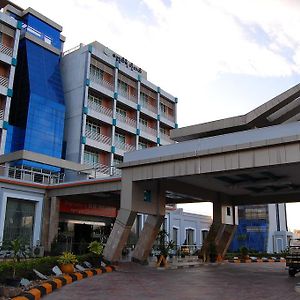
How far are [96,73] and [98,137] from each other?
795 cm

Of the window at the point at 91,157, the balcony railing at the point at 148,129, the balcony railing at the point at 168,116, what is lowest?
the window at the point at 91,157

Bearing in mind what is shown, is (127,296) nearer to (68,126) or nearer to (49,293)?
(49,293)

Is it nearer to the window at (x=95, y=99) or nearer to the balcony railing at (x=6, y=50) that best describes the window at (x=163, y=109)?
the window at (x=95, y=99)

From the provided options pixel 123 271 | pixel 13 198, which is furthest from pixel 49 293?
pixel 13 198

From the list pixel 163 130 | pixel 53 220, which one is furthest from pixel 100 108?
pixel 53 220

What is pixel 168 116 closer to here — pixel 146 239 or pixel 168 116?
pixel 168 116

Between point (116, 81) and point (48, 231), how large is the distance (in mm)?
25347

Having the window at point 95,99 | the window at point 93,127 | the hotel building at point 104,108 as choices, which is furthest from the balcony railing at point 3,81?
the window at point 93,127

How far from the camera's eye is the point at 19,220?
28688mm

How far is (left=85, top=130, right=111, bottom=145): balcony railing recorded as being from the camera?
4553 cm

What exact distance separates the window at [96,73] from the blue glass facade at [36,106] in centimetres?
414

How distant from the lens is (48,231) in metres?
29.5

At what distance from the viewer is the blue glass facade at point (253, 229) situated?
5819 centimetres

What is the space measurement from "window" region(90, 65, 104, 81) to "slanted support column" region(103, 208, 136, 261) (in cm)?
2823
